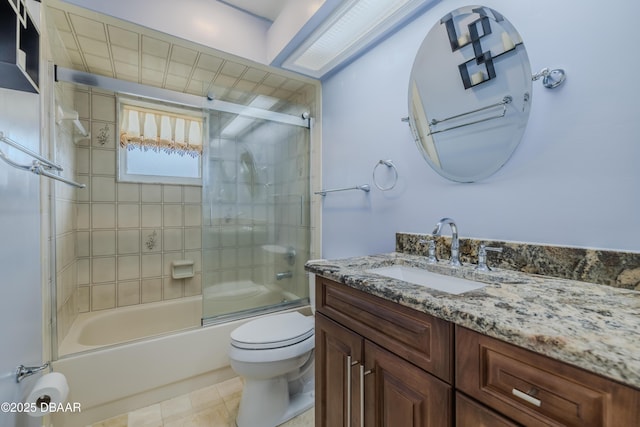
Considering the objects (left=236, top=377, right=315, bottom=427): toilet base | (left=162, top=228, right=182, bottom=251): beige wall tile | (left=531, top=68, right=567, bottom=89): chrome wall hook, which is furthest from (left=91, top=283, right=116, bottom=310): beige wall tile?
(left=531, top=68, right=567, bottom=89): chrome wall hook

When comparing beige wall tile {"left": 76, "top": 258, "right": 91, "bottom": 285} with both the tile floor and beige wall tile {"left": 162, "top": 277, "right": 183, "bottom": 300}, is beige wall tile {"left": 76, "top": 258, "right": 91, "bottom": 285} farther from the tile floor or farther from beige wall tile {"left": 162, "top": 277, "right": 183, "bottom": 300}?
the tile floor

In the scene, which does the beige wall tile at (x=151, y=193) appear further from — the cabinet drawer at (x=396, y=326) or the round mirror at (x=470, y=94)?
the round mirror at (x=470, y=94)

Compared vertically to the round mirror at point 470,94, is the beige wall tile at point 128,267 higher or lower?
lower

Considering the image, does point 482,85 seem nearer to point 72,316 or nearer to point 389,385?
point 389,385

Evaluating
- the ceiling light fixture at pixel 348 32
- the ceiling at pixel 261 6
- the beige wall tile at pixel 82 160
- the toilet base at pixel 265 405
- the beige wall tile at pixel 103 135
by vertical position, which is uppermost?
the ceiling at pixel 261 6

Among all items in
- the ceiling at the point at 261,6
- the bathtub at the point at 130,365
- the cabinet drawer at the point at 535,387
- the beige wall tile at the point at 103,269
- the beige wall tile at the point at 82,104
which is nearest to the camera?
the cabinet drawer at the point at 535,387

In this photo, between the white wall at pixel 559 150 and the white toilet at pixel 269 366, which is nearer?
the white wall at pixel 559 150

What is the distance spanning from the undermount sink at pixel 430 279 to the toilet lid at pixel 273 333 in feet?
2.15

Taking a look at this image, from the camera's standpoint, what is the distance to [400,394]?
0.77m

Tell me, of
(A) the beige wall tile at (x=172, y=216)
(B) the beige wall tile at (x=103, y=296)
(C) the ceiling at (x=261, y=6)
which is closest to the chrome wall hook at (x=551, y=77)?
(C) the ceiling at (x=261, y=6)

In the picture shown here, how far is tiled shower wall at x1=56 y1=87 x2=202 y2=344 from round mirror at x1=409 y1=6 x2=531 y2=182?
7.06ft

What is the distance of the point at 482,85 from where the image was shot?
114 cm

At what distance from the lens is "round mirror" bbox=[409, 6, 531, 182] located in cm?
104

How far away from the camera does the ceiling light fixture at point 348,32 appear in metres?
1.36
